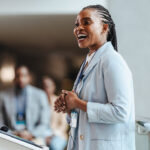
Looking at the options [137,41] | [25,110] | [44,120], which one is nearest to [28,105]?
[25,110]

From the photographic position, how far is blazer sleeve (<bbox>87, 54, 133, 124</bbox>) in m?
0.87

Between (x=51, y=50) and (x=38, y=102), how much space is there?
34 centimetres

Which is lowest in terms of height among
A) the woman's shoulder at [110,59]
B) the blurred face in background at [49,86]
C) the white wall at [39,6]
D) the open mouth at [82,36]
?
the blurred face in background at [49,86]

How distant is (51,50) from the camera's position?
1.43 meters

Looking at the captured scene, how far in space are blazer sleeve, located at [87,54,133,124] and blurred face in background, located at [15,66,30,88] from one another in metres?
0.64

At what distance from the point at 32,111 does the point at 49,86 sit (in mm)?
196

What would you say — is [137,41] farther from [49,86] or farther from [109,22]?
[49,86]

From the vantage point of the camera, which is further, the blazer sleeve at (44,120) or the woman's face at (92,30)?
the blazer sleeve at (44,120)

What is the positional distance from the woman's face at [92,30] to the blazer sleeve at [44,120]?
49 centimetres

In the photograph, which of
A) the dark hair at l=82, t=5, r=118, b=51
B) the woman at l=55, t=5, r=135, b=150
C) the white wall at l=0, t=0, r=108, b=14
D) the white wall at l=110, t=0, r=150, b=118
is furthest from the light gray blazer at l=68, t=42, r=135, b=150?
the white wall at l=0, t=0, r=108, b=14

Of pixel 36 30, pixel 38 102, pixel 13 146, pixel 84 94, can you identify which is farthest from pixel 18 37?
pixel 13 146

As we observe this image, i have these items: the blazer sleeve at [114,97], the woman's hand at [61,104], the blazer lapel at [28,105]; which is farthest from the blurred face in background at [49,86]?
the blazer sleeve at [114,97]

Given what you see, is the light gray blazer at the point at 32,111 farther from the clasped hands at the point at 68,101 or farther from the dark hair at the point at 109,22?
the dark hair at the point at 109,22

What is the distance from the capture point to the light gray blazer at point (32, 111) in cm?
142
